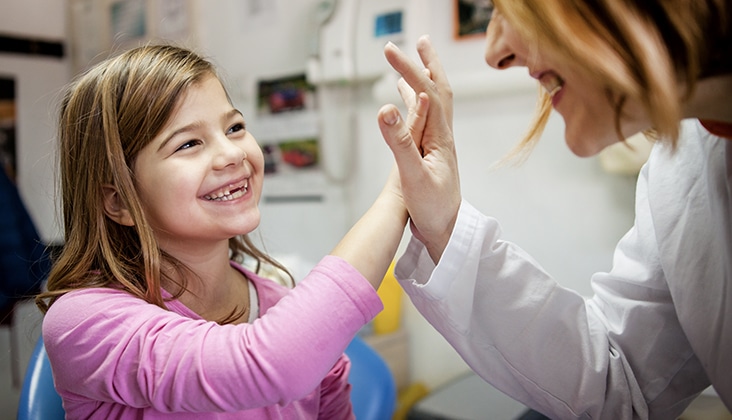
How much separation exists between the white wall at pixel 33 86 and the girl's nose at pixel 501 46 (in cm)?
279

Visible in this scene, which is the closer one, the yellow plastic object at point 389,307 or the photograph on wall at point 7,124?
the yellow plastic object at point 389,307

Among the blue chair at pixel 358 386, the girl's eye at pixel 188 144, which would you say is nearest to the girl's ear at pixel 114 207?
the girl's eye at pixel 188 144

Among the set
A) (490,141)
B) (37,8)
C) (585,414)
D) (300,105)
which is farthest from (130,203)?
(37,8)

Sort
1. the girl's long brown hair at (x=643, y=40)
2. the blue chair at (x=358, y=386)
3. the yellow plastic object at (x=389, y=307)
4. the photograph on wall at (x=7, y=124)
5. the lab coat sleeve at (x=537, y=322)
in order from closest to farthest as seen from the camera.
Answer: the girl's long brown hair at (x=643, y=40), the lab coat sleeve at (x=537, y=322), the blue chair at (x=358, y=386), the yellow plastic object at (x=389, y=307), the photograph on wall at (x=7, y=124)

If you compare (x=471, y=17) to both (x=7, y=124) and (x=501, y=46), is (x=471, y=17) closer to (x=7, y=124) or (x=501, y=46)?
(x=501, y=46)

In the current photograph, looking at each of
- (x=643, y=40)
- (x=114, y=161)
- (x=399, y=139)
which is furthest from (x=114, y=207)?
(x=643, y=40)

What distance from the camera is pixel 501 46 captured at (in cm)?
69

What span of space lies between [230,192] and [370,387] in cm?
48

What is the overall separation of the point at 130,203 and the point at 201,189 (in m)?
0.10

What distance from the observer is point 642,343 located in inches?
33.2

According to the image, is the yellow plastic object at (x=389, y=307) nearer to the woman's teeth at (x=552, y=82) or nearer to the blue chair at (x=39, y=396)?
the blue chair at (x=39, y=396)

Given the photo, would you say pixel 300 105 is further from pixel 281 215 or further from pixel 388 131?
pixel 388 131

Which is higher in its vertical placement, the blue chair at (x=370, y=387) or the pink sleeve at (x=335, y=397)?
the pink sleeve at (x=335, y=397)

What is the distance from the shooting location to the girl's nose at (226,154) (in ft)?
2.70
